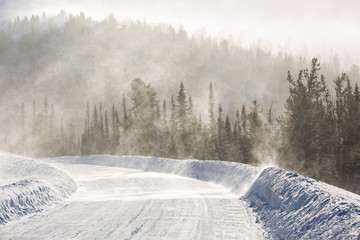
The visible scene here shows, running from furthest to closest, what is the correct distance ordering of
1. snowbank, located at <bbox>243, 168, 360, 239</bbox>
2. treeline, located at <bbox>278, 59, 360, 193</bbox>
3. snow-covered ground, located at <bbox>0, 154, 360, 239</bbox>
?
treeline, located at <bbox>278, 59, 360, 193</bbox>
snow-covered ground, located at <bbox>0, 154, 360, 239</bbox>
snowbank, located at <bbox>243, 168, 360, 239</bbox>

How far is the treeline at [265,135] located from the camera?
3159cm

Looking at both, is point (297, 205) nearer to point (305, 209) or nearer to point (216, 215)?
point (305, 209)

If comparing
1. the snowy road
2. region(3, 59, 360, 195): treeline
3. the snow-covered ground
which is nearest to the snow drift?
the snow-covered ground

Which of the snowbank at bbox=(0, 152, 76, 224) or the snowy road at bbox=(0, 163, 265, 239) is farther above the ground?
the snowbank at bbox=(0, 152, 76, 224)

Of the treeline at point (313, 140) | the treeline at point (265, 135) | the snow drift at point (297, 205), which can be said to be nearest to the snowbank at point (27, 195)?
the snow drift at point (297, 205)

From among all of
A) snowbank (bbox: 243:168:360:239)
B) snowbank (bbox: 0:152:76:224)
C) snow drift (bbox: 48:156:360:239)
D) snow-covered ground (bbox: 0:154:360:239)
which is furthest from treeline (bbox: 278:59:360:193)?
snowbank (bbox: 0:152:76:224)

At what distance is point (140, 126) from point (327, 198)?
51346 mm

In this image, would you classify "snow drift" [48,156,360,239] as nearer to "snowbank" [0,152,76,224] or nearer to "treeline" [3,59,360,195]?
"snowbank" [0,152,76,224]

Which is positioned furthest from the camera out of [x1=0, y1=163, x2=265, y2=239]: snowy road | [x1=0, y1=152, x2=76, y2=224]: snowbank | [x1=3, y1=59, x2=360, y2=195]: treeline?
[x1=3, y1=59, x2=360, y2=195]: treeline

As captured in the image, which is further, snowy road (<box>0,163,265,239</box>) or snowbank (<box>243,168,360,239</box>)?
snowy road (<box>0,163,265,239</box>)

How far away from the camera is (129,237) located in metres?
6.49

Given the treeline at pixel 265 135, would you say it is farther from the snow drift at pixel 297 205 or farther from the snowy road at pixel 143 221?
the snowy road at pixel 143 221

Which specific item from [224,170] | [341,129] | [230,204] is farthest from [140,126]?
[230,204]

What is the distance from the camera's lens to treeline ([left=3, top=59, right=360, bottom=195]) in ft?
104
